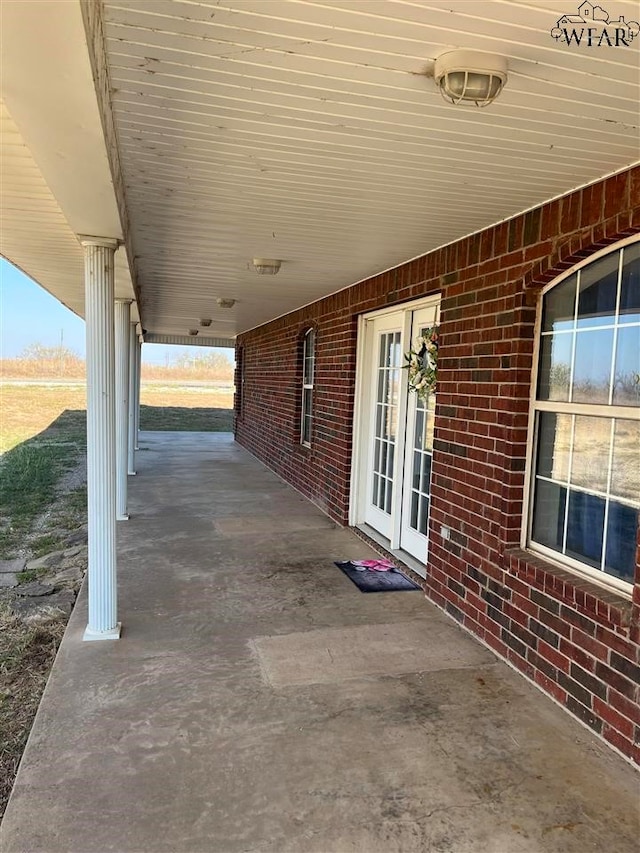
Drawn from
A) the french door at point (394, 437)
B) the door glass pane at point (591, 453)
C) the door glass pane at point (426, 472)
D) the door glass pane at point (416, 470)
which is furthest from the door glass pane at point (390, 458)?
the door glass pane at point (591, 453)

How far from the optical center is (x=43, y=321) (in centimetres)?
5481

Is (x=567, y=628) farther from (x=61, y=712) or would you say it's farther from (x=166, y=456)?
(x=166, y=456)

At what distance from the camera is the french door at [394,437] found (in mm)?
4828

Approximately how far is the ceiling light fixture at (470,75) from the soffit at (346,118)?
0.10 feet

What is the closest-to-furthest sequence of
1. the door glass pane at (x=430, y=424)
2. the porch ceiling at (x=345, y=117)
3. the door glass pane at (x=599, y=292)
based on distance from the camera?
the porch ceiling at (x=345, y=117)
the door glass pane at (x=599, y=292)
the door glass pane at (x=430, y=424)

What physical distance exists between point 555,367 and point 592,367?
0.92ft

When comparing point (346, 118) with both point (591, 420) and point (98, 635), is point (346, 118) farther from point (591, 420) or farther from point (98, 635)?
point (98, 635)

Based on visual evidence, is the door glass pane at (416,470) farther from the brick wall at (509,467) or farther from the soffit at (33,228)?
the soffit at (33,228)

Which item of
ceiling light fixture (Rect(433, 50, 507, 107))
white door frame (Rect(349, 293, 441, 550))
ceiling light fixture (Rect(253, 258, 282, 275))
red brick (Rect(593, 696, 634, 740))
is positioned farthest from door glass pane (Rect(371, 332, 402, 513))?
ceiling light fixture (Rect(433, 50, 507, 107))

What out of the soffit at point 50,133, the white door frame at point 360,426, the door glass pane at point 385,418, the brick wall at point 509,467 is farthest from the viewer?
the white door frame at point 360,426

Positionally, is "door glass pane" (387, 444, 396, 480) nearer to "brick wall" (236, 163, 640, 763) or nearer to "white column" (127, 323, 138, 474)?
"brick wall" (236, 163, 640, 763)

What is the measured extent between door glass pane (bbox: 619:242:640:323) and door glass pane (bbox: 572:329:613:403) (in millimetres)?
129

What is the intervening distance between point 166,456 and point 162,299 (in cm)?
463

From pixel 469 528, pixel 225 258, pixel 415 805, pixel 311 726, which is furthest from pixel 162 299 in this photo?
pixel 415 805
